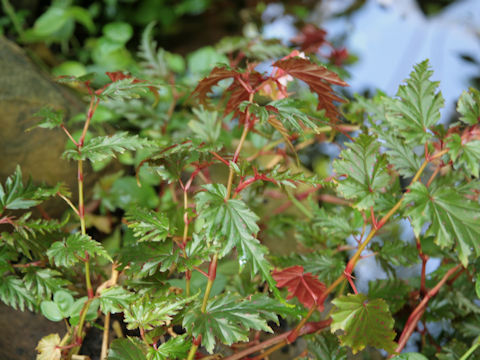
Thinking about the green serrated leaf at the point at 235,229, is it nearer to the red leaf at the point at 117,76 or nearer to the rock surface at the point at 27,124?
the red leaf at the point at 117,76

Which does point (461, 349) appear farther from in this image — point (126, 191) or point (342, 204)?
point (126, 191)

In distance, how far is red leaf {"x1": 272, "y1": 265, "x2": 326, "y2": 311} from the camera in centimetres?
74

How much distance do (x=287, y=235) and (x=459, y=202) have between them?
72 cm

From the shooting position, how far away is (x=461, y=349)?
0.84 metres

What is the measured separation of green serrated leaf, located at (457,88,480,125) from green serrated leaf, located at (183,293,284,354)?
1.45 feet

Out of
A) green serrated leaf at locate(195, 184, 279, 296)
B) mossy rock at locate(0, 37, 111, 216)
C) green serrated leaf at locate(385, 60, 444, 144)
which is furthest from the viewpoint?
mossy rock at locate(0, 37, 111, 216)

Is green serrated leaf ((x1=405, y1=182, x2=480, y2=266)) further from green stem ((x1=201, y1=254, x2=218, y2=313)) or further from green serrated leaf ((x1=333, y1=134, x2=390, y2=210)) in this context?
green stem ((x1=201, y1=254, x2=218, y2=313))

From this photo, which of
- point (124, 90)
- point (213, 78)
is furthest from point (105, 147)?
point (213, 78)

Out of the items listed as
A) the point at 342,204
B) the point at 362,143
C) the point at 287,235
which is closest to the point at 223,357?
the point at 362,143

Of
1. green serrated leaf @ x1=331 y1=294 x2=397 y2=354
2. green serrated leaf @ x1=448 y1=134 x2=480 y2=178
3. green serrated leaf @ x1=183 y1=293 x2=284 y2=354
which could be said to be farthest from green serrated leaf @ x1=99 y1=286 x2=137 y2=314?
green serrated leaf @ x1=448 y1=134 x2=480 y2=178

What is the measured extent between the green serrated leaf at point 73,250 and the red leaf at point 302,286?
31 centimetres

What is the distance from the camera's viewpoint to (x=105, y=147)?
721mm

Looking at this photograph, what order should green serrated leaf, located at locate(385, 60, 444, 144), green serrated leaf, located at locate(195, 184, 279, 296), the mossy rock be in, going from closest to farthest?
green serrated leaf, located at locate(195, 184, 279, 296) < green serrated leaf, located at locate(385, 60, 444, 144) < the mossy rock

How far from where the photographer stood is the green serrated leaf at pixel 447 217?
23.5 inches
